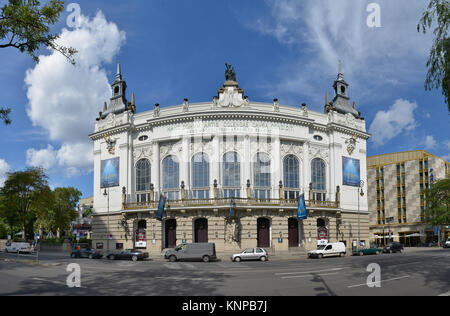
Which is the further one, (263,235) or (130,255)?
(263,235)

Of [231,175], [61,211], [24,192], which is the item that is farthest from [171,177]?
[61,211]

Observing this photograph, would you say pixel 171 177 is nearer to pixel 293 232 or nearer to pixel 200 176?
pixel 200 176

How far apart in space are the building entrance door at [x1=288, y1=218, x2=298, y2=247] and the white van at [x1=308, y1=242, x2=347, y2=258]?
7573mm

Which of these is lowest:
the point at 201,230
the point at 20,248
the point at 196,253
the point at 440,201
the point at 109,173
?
the point at 20,248

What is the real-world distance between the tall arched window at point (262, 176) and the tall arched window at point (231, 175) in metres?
2.35

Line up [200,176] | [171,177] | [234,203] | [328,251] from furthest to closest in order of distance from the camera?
[171,177], [200,176], [234,203], [328,251]

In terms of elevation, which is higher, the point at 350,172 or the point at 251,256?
the point at 350,172

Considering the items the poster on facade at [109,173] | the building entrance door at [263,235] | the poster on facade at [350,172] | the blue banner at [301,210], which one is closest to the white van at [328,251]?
the blue banner at [301,210]

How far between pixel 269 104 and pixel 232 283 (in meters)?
35.5

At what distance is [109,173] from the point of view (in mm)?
51812

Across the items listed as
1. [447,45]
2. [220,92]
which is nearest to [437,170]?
[220,92]

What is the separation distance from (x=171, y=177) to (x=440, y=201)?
180 feet

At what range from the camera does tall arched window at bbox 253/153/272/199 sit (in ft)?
153

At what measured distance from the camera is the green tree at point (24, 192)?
60062 mm
